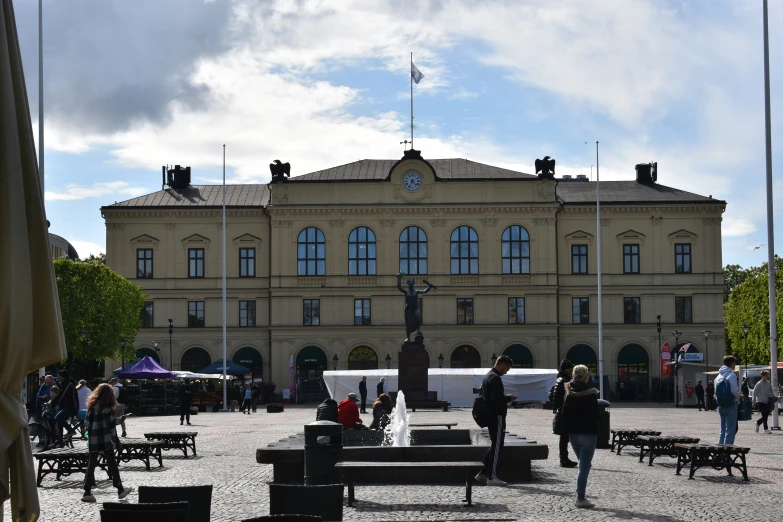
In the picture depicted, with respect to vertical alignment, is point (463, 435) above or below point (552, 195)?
below

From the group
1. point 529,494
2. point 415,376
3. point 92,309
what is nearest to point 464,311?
point 92,309

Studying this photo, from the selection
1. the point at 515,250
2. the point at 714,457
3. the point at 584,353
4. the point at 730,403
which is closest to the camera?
the point at 714,457

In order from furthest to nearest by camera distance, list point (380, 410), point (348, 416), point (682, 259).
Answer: point (682, 259) < point (380, 410) < point (348, 416)

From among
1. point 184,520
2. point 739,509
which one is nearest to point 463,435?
point 739,509

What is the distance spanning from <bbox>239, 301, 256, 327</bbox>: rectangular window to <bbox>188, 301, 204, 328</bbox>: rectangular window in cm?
248

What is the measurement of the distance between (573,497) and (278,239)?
58.2 meters

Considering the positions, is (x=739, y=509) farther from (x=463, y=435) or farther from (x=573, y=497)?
(x=463, y=435)

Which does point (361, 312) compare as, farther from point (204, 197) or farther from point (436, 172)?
point (204, 197)

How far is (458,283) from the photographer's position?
7106 centimetres

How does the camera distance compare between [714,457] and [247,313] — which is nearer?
[714,457]

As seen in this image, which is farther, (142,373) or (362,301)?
(362,301)

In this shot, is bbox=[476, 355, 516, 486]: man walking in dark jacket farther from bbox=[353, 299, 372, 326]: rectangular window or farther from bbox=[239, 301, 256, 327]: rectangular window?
bbox=[239, 301, 256, 327]: rectangular window

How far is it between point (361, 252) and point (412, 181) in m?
5.55

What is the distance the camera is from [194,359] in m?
71.7
